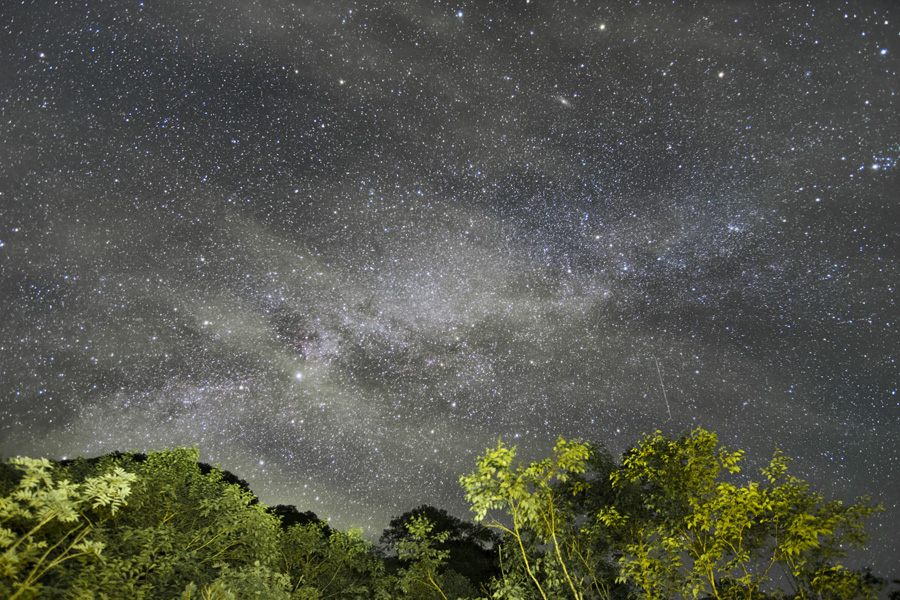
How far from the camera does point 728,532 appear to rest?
905 cm

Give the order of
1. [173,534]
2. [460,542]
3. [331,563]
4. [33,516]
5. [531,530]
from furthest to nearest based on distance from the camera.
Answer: [460,542]
[331,563]
[531,530]
[173,534]
[33,516]

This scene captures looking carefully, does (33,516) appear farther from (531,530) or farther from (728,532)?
(728,532)

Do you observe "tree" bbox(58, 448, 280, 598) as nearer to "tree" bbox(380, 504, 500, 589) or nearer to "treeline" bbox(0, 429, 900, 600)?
"treeline" bbox(0, 429, 900, 600)

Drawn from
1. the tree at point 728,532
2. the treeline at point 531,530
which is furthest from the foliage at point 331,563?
the tree at point 728,532

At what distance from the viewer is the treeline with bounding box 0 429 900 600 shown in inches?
237

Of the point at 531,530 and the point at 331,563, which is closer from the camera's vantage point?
the point at 531,530

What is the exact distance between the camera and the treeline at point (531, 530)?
6008 mm

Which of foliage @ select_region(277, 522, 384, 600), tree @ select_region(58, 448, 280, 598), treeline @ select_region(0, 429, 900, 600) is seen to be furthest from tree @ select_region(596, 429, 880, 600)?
foliage @ select_region(277, 522, 384, 600)

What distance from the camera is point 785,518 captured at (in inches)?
347

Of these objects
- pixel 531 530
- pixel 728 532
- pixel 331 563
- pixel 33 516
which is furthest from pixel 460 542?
pixel 33 516

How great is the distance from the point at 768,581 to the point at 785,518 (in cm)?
133

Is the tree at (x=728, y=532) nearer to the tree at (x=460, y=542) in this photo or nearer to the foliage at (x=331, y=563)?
the foliage at (x=331, y=563)

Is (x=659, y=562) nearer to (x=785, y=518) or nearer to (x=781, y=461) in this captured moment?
(x=785, y=518)

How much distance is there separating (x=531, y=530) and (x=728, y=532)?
4.04m
